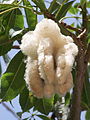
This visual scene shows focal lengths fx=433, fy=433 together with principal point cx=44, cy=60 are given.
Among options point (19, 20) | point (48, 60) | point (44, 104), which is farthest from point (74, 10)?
point (48, 60)

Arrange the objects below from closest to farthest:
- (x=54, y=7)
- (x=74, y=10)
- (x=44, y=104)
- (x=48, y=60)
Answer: (x=48, y=60), (x=54, y=7), (x=44, y=104), (x=74, y=10)

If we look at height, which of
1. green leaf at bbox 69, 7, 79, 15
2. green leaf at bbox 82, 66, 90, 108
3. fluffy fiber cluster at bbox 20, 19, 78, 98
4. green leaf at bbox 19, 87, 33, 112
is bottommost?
green leaf at bbox 82, 66, 90, 108

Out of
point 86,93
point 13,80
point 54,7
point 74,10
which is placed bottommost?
point 86,93

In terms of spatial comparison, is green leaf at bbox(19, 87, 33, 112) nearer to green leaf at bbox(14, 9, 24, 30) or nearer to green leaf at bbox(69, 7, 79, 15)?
green leaf at bbox(14, 9, 24, 30)

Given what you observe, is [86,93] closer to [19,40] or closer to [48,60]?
[19,40]

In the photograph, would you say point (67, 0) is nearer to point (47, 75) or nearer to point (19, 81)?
point (19, 81)

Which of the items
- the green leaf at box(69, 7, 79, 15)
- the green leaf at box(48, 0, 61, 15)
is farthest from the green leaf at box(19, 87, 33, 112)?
the green leaf at box(69, 7, 79, 15)
